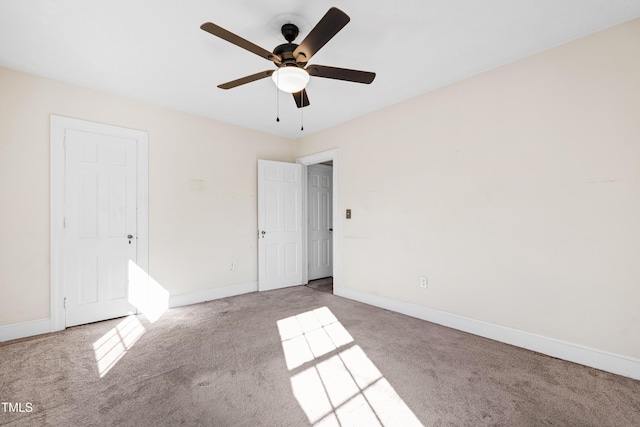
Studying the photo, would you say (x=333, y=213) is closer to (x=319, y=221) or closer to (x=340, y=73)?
(x=319, y=221)

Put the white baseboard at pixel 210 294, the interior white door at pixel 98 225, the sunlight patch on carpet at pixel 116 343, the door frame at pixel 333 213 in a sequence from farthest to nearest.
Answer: the door frame at pixel 333 213 < the white baseboard at pixel 210 294 < the interior white door at pixel 98 225 < the sunlight patch on carpet at pixel 116 343

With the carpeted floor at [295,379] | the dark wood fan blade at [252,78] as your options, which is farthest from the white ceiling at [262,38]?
the carpeted floor at [295,379]

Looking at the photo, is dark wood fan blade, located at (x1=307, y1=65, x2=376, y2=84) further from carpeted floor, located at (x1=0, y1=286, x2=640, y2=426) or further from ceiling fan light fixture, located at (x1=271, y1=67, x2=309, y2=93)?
carpeted floor, located at (x1=0, y1=286, x2=640, y2=426)

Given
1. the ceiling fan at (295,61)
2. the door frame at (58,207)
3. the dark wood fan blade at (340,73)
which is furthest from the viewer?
the door frame at (58,207)

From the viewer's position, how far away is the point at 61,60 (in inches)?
98.7

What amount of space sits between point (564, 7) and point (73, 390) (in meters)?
4.29

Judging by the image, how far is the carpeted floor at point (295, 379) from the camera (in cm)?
162

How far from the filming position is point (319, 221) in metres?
5.22

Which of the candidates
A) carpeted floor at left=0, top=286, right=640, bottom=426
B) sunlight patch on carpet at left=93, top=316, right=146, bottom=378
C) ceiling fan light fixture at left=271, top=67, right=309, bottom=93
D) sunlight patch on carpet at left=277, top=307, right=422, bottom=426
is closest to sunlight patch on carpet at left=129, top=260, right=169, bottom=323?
sunlight patch on carpet at left=93, top=316, right=146, bottom=378

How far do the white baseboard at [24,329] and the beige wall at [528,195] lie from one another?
12.2 ft

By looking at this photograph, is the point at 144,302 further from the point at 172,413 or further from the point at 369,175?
the point at 369,175

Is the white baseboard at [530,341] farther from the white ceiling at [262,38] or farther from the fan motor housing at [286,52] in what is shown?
the fan motor housing at [286,52]

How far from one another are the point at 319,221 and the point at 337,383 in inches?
136

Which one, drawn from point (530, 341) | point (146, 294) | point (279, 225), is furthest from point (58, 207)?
point (530, 341)
